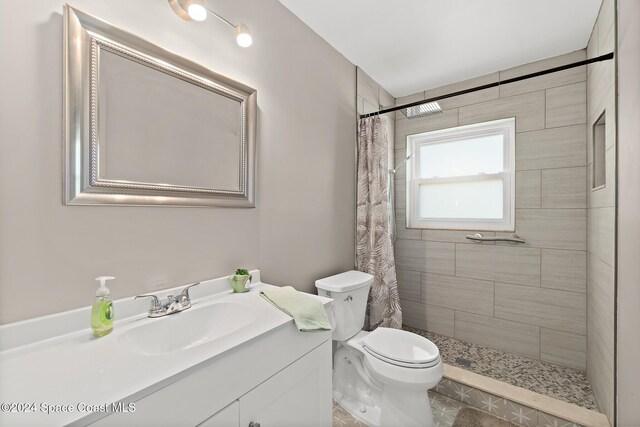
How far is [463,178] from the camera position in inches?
102

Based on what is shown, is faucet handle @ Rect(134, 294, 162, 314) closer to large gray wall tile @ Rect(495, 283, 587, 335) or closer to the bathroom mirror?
the bathroom mirror

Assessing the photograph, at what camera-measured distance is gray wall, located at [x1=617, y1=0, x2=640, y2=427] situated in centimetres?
108

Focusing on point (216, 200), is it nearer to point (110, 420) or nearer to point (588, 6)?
point (110, 420)

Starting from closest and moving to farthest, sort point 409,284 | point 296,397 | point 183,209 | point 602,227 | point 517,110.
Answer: point 296,397 < point 183,209 < point 602,227 < point 517,110 < point 409,284

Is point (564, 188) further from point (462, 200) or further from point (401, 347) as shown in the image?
point (401, 347)

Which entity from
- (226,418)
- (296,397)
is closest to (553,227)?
(296,397)

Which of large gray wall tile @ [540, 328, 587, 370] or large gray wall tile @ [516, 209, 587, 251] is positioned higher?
large gray wall tile @ [516, 209, 587, 251]

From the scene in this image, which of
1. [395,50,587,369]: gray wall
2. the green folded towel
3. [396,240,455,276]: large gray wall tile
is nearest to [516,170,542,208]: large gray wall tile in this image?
[395,50,587,369]: gray wall

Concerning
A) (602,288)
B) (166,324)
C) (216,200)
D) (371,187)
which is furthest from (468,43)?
(166,324)

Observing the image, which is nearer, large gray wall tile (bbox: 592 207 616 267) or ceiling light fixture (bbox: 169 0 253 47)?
ceiling light fixture (bbox: 169 0 253 47)

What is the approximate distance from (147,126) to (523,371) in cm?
277

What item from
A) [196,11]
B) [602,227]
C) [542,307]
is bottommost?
[542,307]

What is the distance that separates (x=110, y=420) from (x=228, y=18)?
1.59 metres

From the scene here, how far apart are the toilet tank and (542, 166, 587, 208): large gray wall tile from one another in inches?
60.5
